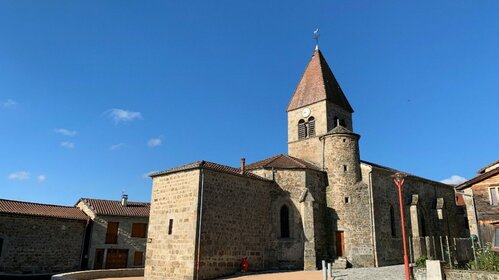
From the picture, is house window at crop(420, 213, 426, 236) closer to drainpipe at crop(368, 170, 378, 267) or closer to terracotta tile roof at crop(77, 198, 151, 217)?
drainpipe at crop(368, 170, 378, 267)

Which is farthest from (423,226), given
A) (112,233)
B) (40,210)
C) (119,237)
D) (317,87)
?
(40,210)

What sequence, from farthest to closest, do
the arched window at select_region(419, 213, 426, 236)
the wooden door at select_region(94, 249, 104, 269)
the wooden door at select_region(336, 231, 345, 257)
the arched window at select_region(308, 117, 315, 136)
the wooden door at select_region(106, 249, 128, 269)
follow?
the wooden door at select_region(106, 249, 128, 269), the arched window at select_region(308, 117, 315, 136), the wooden door at select_region(94, 249, 104, 269), the arched window at select_region(419, 213, 426, 236), the wooden door at select_region(336, 231, 345, 257)

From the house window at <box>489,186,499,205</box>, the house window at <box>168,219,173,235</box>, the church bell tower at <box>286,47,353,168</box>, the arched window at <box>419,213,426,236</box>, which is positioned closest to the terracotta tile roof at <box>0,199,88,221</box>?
the house window at <box>168,219,173,235</box>

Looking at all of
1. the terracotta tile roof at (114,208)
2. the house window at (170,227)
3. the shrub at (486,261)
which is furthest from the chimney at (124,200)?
the shrub at (486,261)

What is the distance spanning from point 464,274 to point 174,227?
467 inches

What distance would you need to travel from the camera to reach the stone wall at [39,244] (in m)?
22.0

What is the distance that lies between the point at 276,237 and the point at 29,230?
16.1m

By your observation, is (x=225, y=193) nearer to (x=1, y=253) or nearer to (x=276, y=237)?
(x=276, y=237)

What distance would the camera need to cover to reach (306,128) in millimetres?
26516

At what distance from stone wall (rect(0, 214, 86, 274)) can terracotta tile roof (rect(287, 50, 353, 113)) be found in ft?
60.7

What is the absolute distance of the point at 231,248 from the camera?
674 inches

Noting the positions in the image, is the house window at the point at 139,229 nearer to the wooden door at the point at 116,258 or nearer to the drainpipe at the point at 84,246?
the wooden door at the point at 116,258

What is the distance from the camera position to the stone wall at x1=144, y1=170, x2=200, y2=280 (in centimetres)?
1589

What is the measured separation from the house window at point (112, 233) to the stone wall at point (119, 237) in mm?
218
